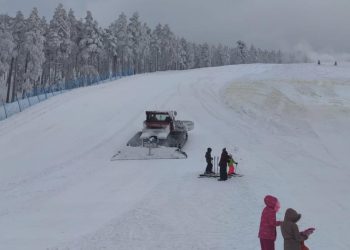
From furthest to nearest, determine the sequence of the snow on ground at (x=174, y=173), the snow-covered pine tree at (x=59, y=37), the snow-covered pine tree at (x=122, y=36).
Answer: the snow-covered pine tree at (x=122, y=36) → the snow-covered pine tree at (x=59, y=37) → the snow on ground at (x=174, y=173)

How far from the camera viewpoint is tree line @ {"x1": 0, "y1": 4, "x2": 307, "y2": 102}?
68.3 metres

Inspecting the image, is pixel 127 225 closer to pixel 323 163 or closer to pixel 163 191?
pixel 163 191

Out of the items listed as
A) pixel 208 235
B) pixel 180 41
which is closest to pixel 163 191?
pixel 208 235

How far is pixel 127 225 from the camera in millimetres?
13836

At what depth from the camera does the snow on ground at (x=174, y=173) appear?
44.0 ft

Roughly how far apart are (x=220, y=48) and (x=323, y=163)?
156 meters

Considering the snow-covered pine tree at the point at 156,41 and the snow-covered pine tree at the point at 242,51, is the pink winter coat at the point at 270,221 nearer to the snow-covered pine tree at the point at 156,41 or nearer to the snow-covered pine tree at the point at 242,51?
the snow-covered pine tree at the point at 156,41

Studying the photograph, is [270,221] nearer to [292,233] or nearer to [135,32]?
[292,233]

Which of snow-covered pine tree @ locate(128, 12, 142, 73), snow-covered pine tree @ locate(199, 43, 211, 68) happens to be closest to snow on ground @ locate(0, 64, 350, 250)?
snow-covered pine tree @ locate(128, 12, 142, 73)

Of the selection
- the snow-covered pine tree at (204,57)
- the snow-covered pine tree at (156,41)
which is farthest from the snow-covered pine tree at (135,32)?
the snow-covered pine tree at (204,57)

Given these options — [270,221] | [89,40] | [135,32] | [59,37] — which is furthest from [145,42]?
[270,221]

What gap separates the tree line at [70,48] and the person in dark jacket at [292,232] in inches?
2287

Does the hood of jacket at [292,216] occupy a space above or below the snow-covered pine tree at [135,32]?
below

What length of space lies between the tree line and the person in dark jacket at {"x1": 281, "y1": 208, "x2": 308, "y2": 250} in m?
58.1
